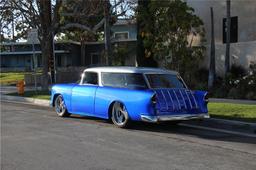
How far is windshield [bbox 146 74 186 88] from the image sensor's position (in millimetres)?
12945

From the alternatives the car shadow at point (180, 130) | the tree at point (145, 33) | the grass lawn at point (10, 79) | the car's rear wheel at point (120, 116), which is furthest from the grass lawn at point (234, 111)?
the grass lawn at point (10, 79)

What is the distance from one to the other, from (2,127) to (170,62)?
11.6m

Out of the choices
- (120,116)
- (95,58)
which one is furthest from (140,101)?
(95,58)

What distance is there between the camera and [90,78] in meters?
14.5

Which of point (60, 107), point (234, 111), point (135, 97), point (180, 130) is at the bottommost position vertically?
point (180, 130)

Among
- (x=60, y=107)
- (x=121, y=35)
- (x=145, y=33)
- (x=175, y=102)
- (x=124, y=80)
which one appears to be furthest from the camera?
(x=121, y=35)

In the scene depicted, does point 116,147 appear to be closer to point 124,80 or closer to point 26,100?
point 124,80

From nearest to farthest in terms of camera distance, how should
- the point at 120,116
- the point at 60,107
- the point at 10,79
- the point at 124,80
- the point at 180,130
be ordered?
the point at 180,130
the point at 120,116
the point at 124,80
the point at 60,107
the point at 10,79

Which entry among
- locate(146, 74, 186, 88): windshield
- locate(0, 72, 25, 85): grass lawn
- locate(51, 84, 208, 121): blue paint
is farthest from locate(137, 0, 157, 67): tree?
locate(0, 72, 25, 85): grass lawn

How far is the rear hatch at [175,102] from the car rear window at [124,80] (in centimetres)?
58

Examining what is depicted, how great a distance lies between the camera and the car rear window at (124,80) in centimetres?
1289

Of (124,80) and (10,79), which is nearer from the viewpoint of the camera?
(124,80)

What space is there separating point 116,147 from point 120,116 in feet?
9.99

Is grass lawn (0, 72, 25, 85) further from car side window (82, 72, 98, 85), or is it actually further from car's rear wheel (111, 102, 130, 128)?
car's rear wheel (111, 102, 130, 128)
